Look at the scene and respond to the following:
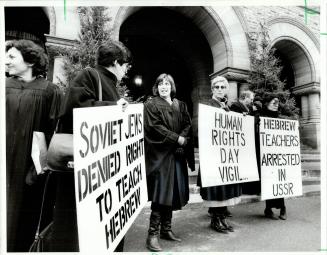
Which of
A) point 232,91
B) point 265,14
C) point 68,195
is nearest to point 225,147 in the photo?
point 68,195

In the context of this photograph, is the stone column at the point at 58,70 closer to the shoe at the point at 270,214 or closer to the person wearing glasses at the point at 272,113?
the person wearing glasses at the point at 272,113

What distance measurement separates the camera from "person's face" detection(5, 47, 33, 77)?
5.60ft

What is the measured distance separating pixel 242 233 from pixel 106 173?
1885 millimetres

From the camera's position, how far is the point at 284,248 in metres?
2.26

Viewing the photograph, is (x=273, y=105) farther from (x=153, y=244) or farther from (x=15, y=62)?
(x=15, y=62)

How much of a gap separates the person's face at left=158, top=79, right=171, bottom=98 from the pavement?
1418 mm

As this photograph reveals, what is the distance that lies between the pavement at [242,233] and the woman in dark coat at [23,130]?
0.92m

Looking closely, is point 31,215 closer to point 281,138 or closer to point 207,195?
point 207,195

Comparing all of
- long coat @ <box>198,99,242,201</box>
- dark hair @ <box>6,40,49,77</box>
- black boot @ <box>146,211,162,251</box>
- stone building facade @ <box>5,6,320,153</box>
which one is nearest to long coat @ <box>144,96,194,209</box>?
black boot @ <box>146,211,162,251</box>

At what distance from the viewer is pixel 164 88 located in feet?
7.77

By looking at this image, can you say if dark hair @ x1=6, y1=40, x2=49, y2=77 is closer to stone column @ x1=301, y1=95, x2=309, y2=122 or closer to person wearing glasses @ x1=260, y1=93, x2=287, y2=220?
person wearing glasses @ x1=260, y1=93, x2=287, y2=220

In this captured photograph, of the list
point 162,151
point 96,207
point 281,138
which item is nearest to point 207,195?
point 162,151

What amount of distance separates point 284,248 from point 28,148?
2.37 m

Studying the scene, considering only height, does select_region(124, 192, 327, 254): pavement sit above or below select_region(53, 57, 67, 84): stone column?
below
